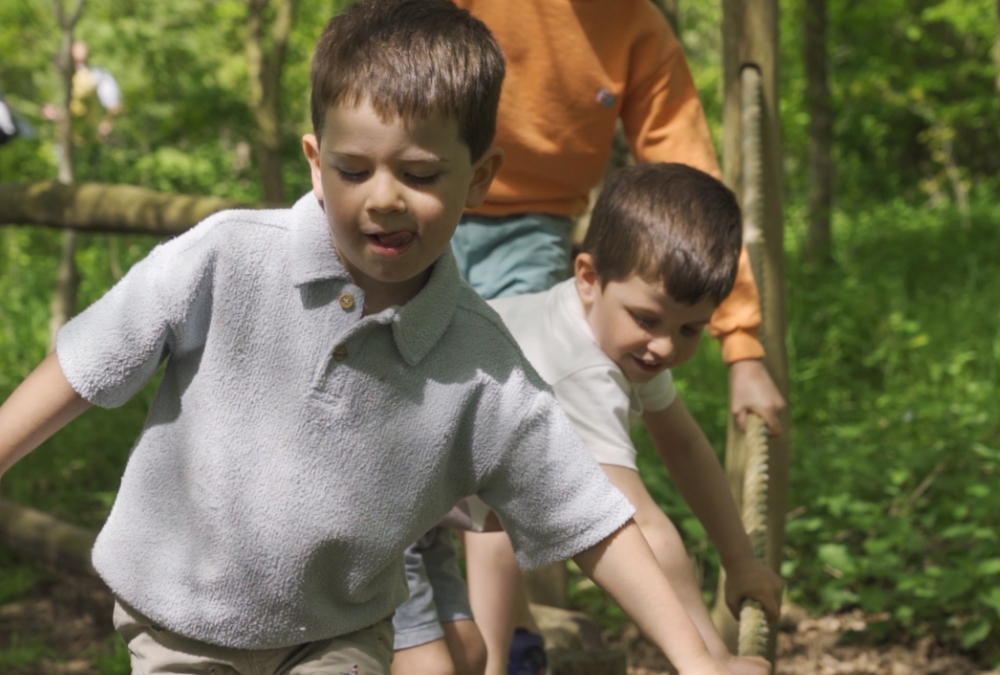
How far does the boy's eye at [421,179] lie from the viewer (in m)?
1.45

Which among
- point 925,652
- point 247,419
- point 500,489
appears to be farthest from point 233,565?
point 925,652

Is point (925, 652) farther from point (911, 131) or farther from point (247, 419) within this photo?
point (911, 131)

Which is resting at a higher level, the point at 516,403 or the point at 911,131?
the point at 516,403

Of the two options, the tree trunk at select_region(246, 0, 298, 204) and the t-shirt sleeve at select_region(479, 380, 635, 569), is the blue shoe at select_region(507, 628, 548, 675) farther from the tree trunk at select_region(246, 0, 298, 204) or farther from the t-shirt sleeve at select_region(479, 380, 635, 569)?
the tree trunk at select_region(246, 0, 298, 204)

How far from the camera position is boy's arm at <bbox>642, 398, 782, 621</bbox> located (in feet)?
7.39

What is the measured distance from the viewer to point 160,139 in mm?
15336

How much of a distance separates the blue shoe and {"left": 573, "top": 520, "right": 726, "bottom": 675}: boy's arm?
0.96 m

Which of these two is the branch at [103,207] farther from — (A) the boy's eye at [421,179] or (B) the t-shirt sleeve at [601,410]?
(A) the boy's eye at [421,179]

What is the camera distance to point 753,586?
226 centimetres

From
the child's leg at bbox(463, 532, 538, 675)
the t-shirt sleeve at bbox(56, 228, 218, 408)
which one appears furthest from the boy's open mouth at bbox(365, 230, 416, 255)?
the child's leg at bbox(463, 532, 538, 675)

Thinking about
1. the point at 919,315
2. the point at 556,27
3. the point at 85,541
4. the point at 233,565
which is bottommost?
the point at 919,315

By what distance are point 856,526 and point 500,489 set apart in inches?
127

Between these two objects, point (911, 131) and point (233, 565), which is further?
point (911, 131)

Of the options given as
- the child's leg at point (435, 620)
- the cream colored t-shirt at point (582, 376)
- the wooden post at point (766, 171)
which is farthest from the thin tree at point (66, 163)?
the cream colored t-shirt at point (582, 376)
